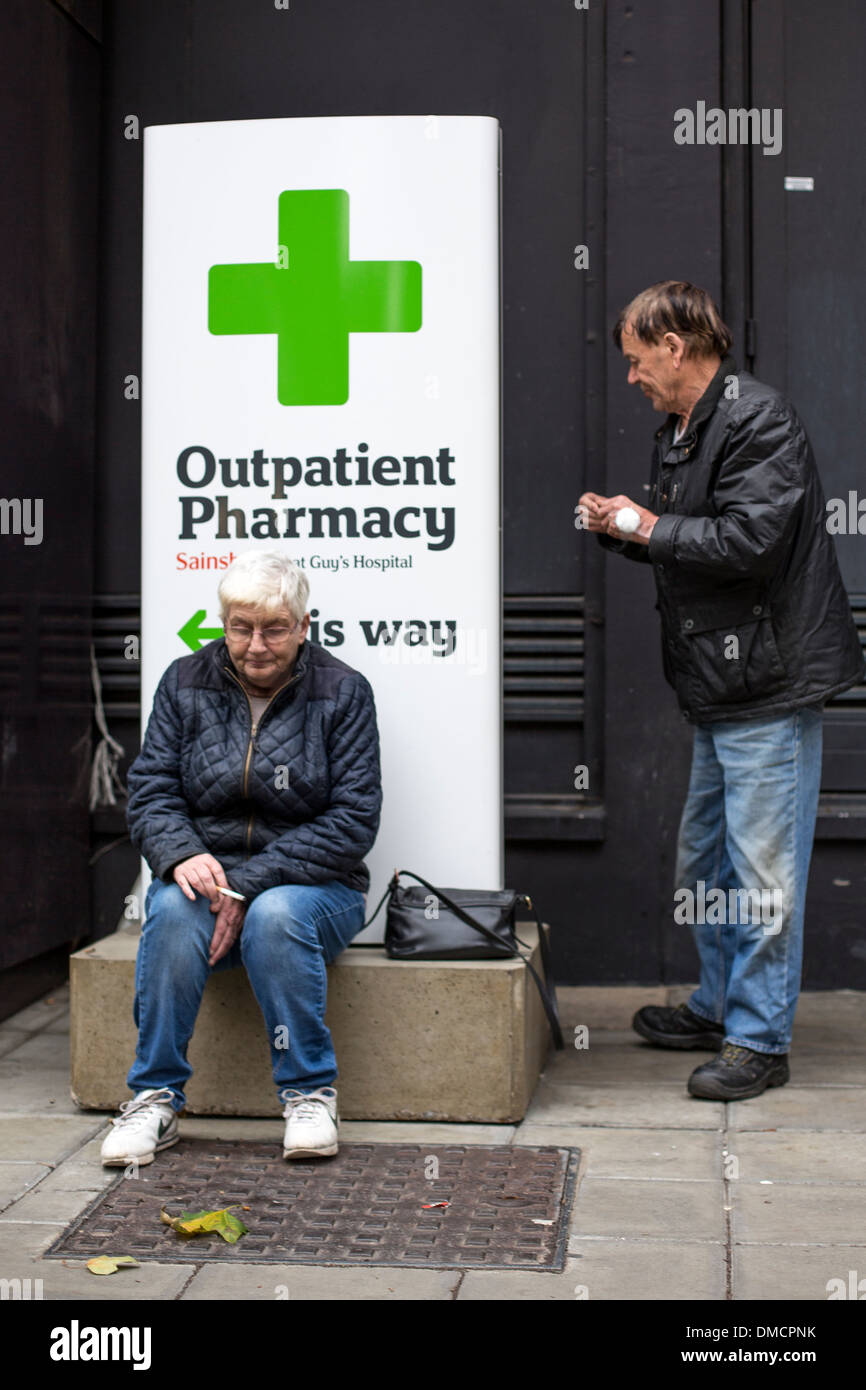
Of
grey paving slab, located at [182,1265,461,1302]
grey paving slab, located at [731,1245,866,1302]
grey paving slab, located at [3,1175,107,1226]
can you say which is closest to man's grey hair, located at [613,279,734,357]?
grey paving slab, located at [731,1245,866,1302]

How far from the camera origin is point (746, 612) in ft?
12.9

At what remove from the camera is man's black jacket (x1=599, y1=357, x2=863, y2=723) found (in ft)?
12.5

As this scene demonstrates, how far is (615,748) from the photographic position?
205 inches

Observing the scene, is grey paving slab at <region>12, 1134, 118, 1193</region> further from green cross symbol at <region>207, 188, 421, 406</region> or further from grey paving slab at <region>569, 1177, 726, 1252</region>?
green cross symbol at <region>207, 188, 421, 406</region>

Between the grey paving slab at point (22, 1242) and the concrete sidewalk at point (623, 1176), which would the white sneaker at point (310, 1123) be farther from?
the grey paving slab at point (22, 1242)

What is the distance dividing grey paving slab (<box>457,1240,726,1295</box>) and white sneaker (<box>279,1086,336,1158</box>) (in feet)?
2.36

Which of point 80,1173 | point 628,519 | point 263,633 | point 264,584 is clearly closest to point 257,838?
point 263,633

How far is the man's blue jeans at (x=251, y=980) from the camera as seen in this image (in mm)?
3605

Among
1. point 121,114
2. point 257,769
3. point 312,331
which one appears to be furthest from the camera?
point 121,114

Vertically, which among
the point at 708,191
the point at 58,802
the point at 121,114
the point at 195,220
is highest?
the point at 121,114

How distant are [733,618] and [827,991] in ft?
5.76

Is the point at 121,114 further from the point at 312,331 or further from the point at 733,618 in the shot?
the point at 733,618
